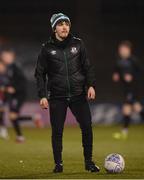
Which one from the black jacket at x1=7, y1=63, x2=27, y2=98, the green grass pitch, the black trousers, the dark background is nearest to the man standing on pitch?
the black trousers

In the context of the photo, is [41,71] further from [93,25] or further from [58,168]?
[93,25]

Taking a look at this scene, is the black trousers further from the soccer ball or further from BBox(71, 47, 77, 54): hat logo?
BBox(71, 47, 77, 54): hat logo

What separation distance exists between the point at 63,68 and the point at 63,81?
7.6 inches

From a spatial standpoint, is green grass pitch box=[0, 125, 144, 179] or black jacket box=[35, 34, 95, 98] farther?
black jacket box=[35, 34, 95, 98]

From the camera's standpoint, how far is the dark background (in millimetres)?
27375

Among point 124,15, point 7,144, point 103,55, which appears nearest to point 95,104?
point 103,55

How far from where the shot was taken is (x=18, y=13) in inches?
1131

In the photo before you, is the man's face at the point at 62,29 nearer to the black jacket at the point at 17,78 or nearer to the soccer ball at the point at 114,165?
the soccer ball at the point at 114,165

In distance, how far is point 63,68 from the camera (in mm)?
10688

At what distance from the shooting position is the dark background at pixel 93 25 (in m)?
27.4

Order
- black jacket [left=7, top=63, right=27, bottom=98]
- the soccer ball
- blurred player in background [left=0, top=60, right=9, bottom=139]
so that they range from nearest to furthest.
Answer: the soccer ball < black jacket [left=7, top=63, right=27, bottom=98] < blurred player in background [left=0, top=60, right=9, bottom=139]

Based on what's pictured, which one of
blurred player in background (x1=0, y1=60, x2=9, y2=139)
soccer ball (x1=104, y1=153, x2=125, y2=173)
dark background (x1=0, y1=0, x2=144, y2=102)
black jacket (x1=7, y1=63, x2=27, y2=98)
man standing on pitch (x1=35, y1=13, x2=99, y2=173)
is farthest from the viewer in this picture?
dark background (x1=0, y1=0, x2=144, y2=102)

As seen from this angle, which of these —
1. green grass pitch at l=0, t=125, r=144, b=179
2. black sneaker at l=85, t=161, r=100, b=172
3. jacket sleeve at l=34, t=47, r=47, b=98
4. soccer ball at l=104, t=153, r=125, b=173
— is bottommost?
green grass pitch at l=0, t=125, r=144, b=179

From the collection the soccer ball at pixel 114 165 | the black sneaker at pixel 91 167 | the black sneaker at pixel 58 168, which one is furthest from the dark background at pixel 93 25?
the soccer ball at pixel 114 165
